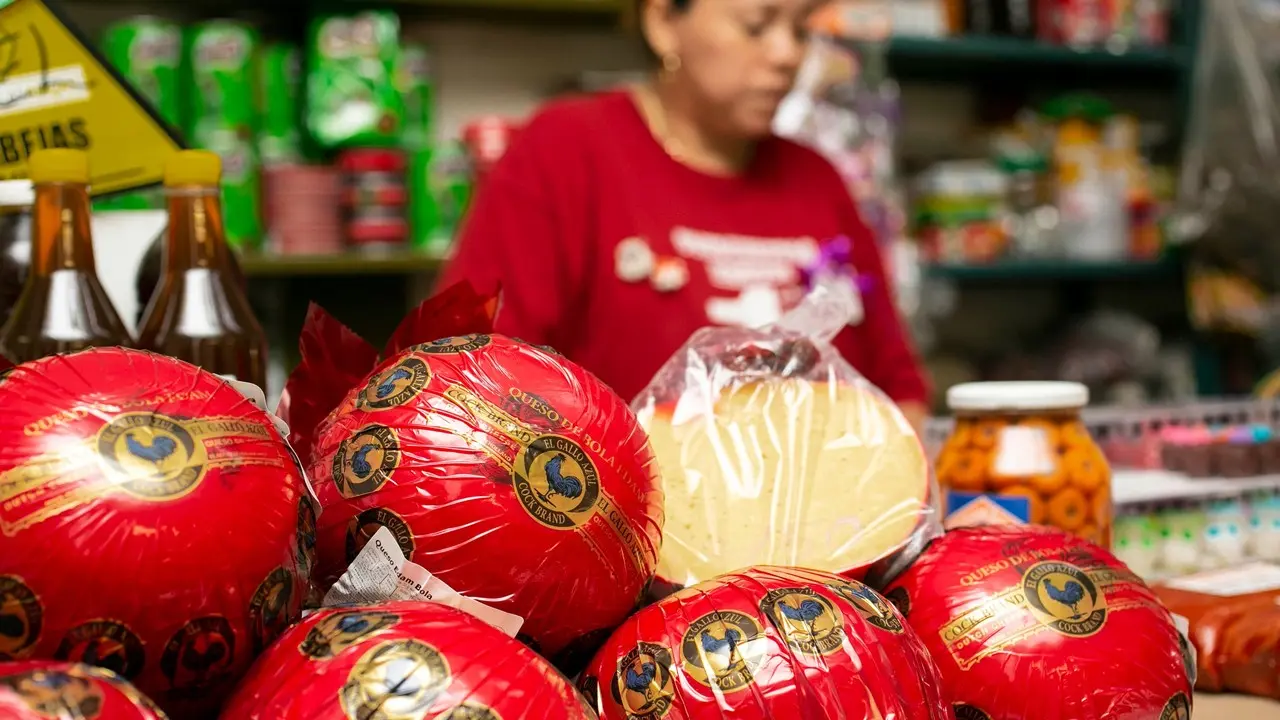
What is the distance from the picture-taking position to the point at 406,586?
0.59 m

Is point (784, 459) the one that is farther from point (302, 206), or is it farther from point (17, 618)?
point (302, 206)

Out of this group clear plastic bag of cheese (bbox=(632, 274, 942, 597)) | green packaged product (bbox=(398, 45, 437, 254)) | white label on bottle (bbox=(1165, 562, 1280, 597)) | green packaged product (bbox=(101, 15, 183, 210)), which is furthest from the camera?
green packaged product (bbox=(398, 45, 437, 254))

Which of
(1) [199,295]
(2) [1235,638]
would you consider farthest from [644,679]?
(2) [1235,638]

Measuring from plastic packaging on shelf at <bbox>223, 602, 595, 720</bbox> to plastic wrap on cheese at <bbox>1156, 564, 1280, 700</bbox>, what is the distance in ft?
2.11

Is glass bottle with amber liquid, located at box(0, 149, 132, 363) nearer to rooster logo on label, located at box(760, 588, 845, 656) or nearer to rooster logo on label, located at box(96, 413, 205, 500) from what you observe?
rooster logo on label, located at box(96, 413, 205, 500)

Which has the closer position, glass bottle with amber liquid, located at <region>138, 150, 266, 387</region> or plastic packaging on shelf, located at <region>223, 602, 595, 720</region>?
plastic packaging on shelf, located at <region>223, 602, 595, 720</region>

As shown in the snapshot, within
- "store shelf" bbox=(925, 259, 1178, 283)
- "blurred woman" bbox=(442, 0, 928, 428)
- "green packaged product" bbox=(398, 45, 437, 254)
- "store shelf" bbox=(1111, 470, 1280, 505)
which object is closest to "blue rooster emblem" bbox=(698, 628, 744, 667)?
"store shelf" bbox=(1111, 470, 1280, 505)

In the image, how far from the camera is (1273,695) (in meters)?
0.93

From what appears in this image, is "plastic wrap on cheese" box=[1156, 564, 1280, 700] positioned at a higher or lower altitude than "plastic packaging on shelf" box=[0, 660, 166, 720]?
lower

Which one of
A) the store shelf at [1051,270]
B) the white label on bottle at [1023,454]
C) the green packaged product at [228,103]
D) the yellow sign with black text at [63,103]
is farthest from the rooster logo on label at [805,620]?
the store shelf at [1051,270]

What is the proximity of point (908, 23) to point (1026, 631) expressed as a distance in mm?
2890

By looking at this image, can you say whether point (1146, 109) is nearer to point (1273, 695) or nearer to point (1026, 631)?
point (1273, 695)

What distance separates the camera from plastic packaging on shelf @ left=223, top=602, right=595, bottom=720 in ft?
1.59

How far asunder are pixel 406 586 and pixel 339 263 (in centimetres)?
211
